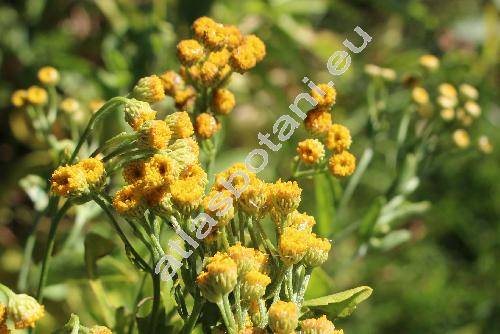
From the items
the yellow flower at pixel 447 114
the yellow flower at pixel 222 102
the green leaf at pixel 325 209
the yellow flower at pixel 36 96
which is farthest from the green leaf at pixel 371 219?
the yellow flower at pixel 36 96

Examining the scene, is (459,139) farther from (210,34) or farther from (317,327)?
(317,327)

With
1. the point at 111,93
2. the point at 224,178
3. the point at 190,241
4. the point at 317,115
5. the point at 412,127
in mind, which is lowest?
the point at 190,241

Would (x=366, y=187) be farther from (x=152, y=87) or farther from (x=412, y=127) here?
(x=152, y=87)

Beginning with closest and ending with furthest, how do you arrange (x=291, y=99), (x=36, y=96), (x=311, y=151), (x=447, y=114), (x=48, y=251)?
1. (x=48, y=251)
2. (x=311, y=151)
3. (x=36, y=96)
4. (x=447, y=114)
5. (x=291, y=99)

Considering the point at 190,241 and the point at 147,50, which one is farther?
the point at 147,50

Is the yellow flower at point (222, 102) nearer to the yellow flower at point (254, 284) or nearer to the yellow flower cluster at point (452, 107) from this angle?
the yellow flower at point (254, 284)

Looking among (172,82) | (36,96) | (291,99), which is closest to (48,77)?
(36,96)

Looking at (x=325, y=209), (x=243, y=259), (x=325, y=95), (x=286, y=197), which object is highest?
(x=325, y=95)

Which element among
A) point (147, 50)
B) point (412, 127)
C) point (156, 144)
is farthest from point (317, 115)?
point (147, 50)
